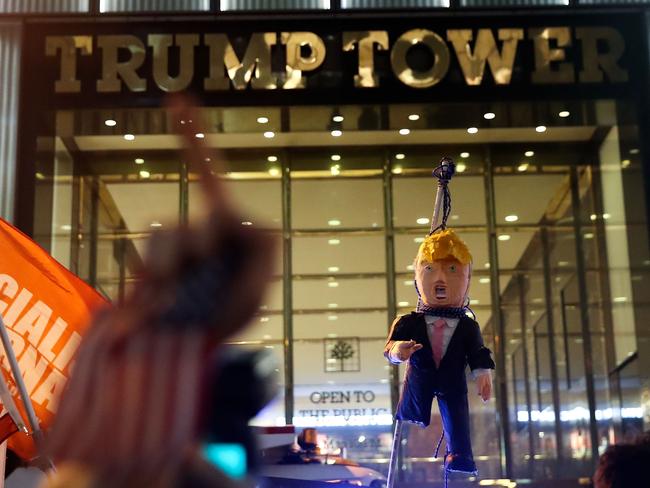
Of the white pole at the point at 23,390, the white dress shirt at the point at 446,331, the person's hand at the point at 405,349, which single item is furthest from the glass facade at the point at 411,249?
the white pole at the point at 23,390

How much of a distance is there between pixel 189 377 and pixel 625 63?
11.6 metres

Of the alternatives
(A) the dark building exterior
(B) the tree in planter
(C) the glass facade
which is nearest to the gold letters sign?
(A) the dark building exterior

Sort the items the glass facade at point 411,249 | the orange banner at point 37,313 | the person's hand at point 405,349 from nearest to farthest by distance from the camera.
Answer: the person's hand at point 405,349
the orange banner at point 37,313
the glass facade at point 411,249

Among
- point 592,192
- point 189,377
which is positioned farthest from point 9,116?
point 189,377

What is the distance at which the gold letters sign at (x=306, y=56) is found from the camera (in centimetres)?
1166

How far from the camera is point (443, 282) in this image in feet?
15.9

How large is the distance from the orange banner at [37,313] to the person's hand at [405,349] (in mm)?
1378

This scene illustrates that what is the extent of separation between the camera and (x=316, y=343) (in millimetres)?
14031

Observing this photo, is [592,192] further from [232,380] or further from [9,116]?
[232,380]

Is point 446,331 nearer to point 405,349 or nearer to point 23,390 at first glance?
point 405,349

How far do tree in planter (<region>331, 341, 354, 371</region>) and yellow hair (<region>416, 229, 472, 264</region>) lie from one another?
9112mm

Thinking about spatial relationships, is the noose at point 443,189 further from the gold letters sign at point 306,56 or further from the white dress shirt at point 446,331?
the gold letters sign at point 306,56

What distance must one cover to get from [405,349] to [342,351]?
372 inches

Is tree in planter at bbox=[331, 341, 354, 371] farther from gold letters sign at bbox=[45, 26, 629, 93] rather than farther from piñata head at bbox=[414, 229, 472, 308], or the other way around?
piñata head at bbox=[414, 229, 472, 308]
